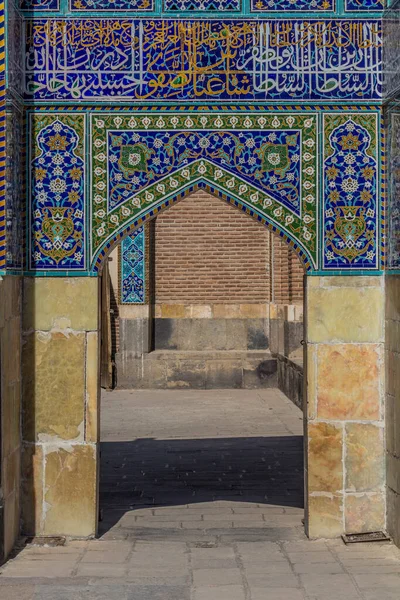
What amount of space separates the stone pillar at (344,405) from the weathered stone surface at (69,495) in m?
1.43

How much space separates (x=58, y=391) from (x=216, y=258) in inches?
405

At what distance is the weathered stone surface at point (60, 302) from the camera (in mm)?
6469

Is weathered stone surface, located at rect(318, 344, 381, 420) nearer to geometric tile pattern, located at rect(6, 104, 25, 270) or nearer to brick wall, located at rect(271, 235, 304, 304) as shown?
geometric tile pattern, located at rect(6, 104, 25, 270)

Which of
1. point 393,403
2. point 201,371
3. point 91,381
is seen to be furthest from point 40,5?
point 201,371

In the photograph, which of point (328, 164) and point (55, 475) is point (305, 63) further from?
point (55, 475)

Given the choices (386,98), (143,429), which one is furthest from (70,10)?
(143,429)

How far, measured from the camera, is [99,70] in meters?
6.48

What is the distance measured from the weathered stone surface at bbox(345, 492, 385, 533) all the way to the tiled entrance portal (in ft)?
1.32

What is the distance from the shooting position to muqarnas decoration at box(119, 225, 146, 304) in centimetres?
1623

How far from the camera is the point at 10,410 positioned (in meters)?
6.13

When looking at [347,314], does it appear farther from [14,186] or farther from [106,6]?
[106,6]

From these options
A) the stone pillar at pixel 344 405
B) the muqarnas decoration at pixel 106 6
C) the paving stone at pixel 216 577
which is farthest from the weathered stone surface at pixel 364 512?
the muqarnas decoration at pixel 106 6

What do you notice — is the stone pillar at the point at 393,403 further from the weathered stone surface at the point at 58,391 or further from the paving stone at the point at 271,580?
the weathered stone surface at the point at 58,391

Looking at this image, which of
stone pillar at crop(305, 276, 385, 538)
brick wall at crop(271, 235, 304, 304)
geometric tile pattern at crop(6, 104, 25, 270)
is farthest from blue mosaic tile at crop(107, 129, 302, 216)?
brick wall at crop(271, 235, 304, 304)
